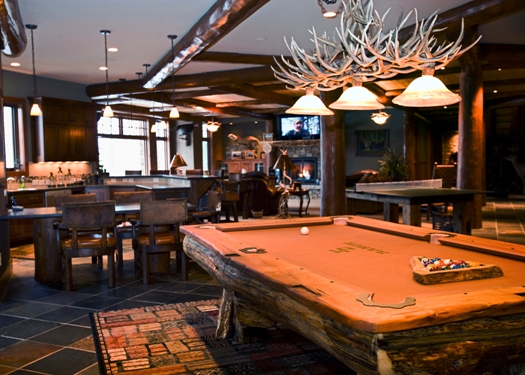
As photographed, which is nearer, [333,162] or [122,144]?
[333,162]

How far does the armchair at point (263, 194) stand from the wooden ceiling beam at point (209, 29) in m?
3.73

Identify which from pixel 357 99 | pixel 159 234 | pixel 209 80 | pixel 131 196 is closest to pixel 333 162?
pixel 209 80

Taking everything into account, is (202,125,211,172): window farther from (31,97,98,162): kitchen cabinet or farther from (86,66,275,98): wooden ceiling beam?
(86,66,275,98): wooden ceiling beam

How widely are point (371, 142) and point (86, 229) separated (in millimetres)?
13149

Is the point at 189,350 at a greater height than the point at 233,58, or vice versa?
the point at 233,58

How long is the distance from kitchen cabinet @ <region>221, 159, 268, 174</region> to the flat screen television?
143 centimetres

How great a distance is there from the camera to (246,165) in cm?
1955

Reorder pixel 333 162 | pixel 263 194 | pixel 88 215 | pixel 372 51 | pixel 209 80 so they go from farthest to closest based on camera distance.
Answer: pixel 263 194 → pixel 209 80 → pixel 333 162 → pixel 88 215 → pixel 372 51

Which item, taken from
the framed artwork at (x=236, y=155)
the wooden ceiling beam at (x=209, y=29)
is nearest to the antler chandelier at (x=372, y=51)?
the wooden ceiling beam at (x=209, y=29)

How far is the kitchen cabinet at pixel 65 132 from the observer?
34.0 feet

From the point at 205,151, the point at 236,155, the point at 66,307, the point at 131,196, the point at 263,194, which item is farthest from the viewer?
the point at 205,151

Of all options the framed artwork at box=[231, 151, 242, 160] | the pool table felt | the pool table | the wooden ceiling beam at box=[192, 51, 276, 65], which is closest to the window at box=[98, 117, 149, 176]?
the framed artwork at box=[231, 151, 242, 160]

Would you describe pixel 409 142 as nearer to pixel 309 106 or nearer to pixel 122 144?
pixel 122 144

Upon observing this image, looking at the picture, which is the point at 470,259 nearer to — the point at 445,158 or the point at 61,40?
the point at 61,40
